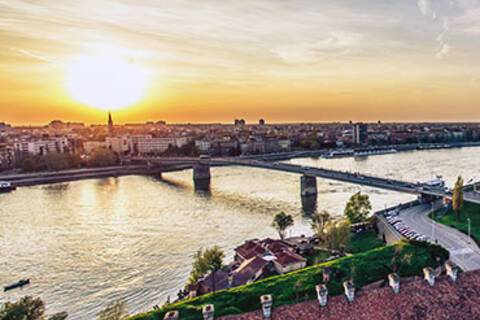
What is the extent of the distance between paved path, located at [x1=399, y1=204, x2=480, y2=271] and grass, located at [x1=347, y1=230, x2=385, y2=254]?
292cm

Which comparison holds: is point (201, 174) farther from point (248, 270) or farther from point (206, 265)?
point (248, 270)

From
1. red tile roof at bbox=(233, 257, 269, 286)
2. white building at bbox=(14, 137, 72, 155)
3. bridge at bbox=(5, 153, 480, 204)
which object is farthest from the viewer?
white building at bbox=(14, 137, 72, 155)

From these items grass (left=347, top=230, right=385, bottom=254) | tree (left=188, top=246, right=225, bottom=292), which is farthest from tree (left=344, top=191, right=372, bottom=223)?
tree (left=188, top=246, right=225, bottom=292)

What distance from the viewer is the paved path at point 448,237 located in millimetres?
20188

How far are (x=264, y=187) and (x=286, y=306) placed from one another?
44.5 m

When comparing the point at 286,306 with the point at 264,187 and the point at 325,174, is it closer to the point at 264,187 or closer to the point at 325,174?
the point at 325,174

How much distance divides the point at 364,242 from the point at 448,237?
5.02 meters

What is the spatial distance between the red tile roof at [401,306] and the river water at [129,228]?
37.3 ft

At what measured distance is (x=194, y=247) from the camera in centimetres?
2825

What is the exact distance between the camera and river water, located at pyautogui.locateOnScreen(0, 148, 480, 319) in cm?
2202

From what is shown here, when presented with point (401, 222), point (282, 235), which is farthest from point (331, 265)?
point (401, 222)

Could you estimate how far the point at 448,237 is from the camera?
2442cm

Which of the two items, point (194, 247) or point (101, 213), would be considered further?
Answer: point (101, 213)

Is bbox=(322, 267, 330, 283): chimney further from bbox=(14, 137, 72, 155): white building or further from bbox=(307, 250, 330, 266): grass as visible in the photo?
bbox=(14, 137, 72, 155): white building
